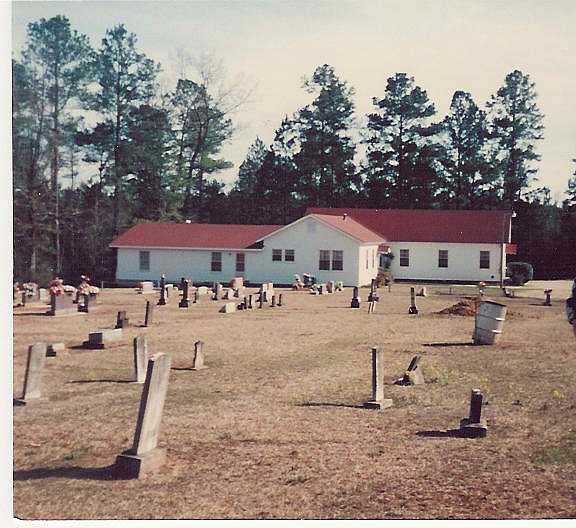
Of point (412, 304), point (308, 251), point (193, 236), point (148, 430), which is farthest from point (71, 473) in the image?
point (412, 304)

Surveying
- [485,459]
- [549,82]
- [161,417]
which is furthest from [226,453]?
[549,82]

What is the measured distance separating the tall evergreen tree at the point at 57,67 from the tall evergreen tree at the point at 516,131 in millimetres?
2772

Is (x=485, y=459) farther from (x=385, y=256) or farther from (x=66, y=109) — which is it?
(x=66, y=109)

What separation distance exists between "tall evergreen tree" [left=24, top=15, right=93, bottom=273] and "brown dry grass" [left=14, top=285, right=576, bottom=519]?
3.04 feet

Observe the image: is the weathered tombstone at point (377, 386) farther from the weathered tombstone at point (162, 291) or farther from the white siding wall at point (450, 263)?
the weathered tombstone at point (162, 291)

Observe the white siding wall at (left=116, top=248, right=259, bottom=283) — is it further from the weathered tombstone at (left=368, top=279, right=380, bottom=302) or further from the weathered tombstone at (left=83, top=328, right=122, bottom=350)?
the weathered tombstone at (left=368, top=279, right=380, bottom=302)

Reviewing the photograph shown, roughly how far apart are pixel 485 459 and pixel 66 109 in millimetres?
3510

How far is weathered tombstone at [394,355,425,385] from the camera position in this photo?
4914 mm

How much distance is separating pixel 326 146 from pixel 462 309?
58.7 inches

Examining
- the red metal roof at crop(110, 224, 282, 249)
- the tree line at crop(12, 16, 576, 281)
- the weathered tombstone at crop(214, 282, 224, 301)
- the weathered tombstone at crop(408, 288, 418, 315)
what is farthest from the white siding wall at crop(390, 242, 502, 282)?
the weathered tombstone at crop(214, 282, 224, 301)

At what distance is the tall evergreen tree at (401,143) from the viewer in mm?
5074

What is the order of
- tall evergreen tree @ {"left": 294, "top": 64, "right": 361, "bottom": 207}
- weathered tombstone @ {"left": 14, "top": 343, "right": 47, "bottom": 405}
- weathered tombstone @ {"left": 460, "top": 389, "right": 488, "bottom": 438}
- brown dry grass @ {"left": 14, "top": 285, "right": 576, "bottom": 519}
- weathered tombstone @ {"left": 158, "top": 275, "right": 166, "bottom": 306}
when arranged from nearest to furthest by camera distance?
1. brown dry grass @ {"left": 14, "top": 285, "right": 576, "bottom": 519}
2. weathered tombstone @ {"left": 460, "top": 389, "right": 488, "bottom": 438}
3. weathered tombstone @ {"left": 14, "top": 343, "right": 47, "bottom": 405}
4. tall evergreen tree @ {"left": 294, "top": 64, "right": 361, "bottom": 207}
5. weathered tombstone @ {"left": 158, "top": 275, "right": 166, "bottom": 306}

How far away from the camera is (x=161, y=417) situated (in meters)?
4.52

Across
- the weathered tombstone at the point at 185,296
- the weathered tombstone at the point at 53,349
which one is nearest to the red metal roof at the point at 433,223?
the weathered tombstone at the point at 185,296
